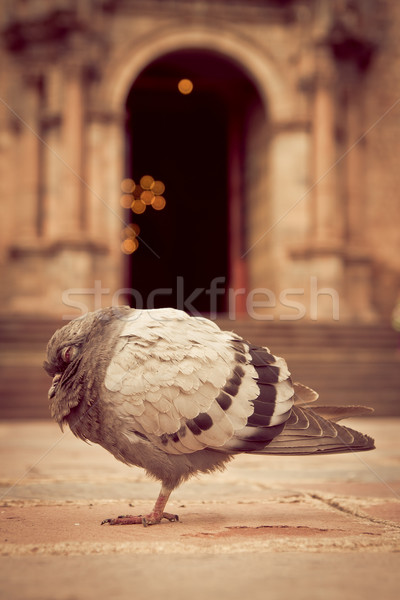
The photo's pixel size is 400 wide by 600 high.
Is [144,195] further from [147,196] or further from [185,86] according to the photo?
[185,86]

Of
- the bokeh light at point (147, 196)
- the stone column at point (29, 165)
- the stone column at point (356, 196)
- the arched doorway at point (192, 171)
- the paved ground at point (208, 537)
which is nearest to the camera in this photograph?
the paved ground at point (208, 537)

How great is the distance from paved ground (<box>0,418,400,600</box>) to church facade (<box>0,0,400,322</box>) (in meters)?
9.94

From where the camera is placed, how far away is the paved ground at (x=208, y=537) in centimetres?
165

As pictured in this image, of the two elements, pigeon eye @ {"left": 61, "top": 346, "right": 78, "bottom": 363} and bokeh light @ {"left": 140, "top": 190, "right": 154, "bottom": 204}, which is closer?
pigeon eye @ {"left": 61, "top": 346, "right": 78, "bottom": 363}

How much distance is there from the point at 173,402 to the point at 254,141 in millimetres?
15259

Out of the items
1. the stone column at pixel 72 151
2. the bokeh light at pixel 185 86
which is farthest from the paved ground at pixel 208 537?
the bokeh light at pixel 185 86

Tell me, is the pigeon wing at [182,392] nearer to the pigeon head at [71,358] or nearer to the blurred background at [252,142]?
the pigeon head at [71,358]

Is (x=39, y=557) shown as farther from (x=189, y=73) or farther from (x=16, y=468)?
(x=189, y=73)

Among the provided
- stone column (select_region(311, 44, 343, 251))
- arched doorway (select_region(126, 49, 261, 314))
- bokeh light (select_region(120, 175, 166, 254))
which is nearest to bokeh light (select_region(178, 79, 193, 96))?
arched doorway (select_region(126, 49, 261, 314))

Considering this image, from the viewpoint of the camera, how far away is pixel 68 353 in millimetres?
2490

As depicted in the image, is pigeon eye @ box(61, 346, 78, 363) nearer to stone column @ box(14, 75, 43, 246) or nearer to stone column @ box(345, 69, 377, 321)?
stone column @ box(14, 75, 43, 246)

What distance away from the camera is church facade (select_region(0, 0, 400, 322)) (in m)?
14.6

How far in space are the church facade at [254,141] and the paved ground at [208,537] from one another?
994 cm

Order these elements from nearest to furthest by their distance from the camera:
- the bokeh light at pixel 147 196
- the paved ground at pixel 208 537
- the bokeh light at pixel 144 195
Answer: the paved ground at pixel 208 537 < the bokeh light at pixel 144 195 < the bokeh light at pixel 147 196
